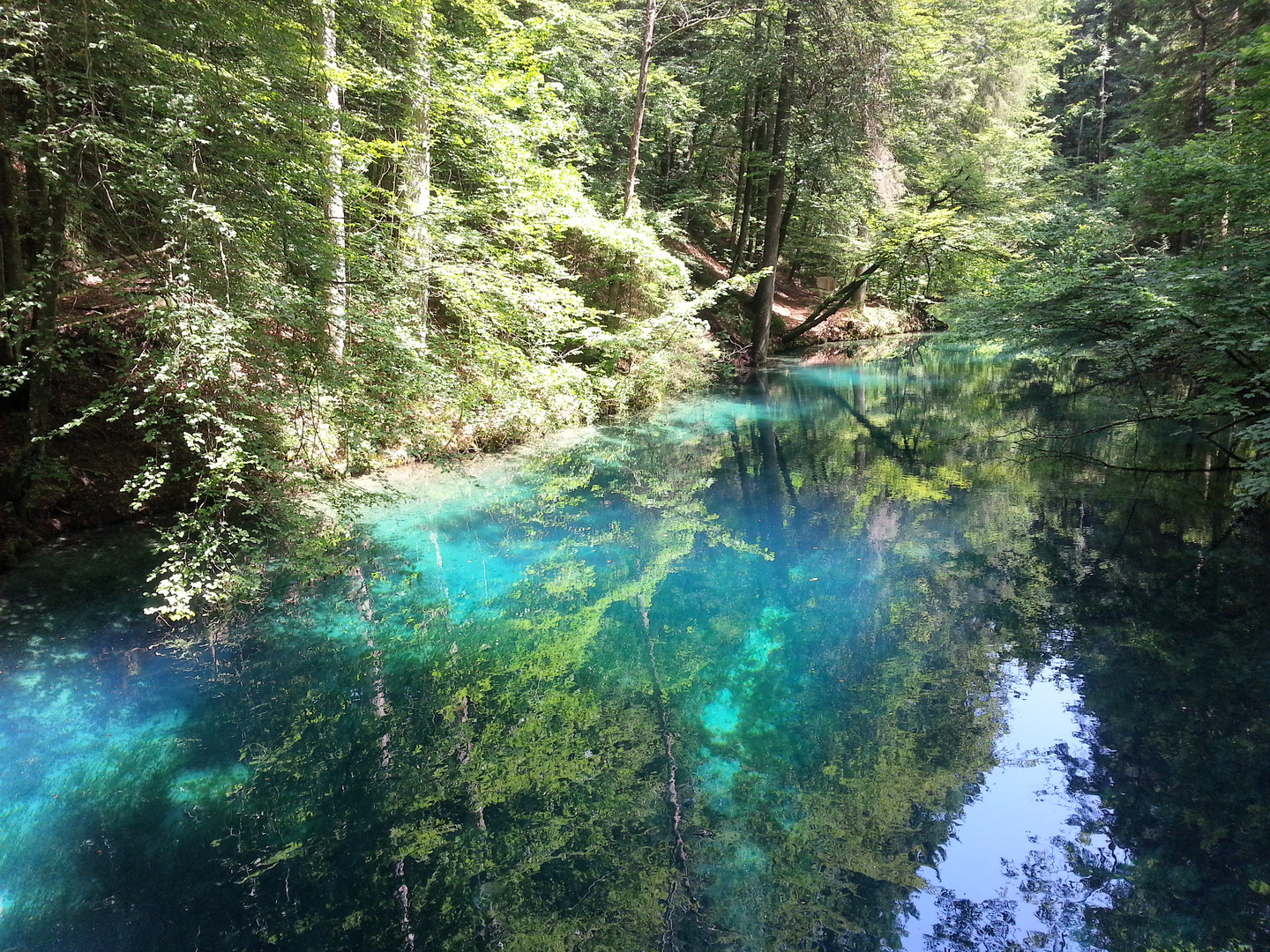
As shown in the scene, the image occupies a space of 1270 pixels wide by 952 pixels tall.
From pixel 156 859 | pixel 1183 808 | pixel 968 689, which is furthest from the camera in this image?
pixel 968 689

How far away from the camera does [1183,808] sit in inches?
152

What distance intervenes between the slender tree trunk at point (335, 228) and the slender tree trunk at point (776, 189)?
41.5 feet

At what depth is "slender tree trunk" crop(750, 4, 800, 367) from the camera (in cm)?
1653

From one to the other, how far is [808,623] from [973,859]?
8.66 ft

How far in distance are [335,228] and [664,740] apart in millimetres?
5847

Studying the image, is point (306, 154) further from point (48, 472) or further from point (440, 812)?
point (440, 812)

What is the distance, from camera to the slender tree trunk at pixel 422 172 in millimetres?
7652

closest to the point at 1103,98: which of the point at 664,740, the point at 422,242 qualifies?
the point at 422,242

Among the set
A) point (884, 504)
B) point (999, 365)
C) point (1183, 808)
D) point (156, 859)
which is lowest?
point (156, 859)

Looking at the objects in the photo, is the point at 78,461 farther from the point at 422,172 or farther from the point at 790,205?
the point at 790,205

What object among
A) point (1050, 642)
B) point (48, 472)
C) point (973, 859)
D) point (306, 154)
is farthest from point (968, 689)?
point (48, 472)

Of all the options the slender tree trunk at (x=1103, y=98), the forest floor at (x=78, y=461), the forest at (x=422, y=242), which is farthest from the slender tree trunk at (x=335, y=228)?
the slender tree trunk at (x=1103, y=98)

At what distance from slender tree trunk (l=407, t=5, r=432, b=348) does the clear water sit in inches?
113

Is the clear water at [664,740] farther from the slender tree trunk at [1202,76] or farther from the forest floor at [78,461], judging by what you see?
the slender tree trunk at [1202,76]
